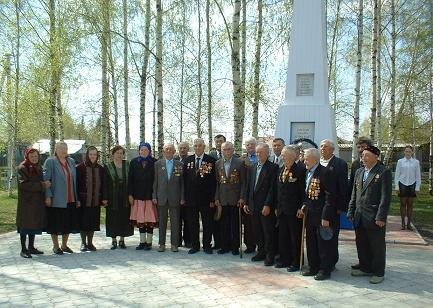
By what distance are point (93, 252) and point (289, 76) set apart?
17.0 ft

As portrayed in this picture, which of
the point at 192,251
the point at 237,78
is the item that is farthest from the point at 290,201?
the point at 237,78

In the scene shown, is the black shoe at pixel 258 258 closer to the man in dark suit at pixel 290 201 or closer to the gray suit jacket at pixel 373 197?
the man in dark suit at pixel 290 201

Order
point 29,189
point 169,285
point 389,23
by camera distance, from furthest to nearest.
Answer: point 389,23 < point 29,189 < point 169,285

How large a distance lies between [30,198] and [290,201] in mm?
3938

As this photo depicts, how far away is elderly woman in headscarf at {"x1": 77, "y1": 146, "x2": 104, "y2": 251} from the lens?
7.20m

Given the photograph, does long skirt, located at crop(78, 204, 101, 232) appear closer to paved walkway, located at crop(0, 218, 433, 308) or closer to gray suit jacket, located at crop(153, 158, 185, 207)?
paved walkway, located at crop(0, 218, 433, 308)

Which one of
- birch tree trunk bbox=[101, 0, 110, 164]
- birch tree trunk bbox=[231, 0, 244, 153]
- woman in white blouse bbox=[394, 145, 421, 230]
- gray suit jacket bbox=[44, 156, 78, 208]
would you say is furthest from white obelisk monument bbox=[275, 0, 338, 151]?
birch tree trunk bbox=[101, 0, 110, 164]

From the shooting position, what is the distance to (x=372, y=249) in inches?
217

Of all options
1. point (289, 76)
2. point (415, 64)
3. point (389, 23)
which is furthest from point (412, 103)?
point (289, 76)

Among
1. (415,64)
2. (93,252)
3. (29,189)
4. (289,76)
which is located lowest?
(93,252)

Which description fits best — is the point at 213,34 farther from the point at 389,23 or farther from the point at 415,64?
the point at 415,64

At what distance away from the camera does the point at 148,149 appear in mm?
7316

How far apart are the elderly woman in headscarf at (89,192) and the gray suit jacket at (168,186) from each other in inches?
38.1

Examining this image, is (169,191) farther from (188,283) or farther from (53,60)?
(53,60)
